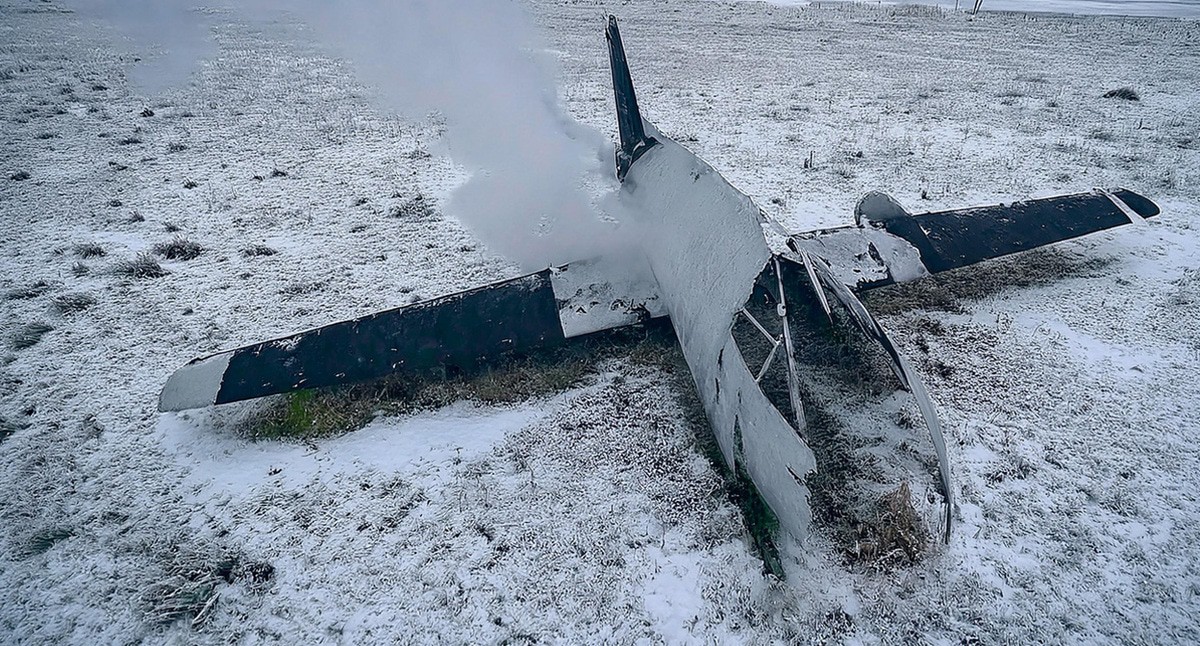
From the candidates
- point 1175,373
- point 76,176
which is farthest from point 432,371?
point 76,176

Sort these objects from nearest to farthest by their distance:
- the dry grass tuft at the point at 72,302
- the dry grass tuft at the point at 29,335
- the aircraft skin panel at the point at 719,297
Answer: the aircraft skin panel at the point at 719,297 < the dry grass tuft at the point at 29,335 < the dry grass tuft at the point at 72,302

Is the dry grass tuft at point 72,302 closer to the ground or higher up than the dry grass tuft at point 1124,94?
closer to the ground

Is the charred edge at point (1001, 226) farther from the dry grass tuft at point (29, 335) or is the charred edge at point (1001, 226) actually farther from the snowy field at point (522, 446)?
the dry grass tuft at point (29, 335)

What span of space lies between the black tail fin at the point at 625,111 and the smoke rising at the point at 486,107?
1.18m

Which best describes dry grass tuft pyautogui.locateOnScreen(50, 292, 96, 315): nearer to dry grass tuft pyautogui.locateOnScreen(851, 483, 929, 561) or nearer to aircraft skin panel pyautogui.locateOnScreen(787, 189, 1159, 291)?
aircraft skin panel pyautogui.locateOnScreen(787, 189, 1159, 291)

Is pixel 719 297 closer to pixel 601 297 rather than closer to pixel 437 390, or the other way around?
pixel 601 297

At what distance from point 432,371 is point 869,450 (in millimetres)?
4894

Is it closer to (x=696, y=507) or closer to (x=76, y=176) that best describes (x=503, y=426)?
(x=696, y=507)

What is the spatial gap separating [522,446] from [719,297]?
2565 millimetres

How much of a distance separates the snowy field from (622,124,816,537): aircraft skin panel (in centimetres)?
92

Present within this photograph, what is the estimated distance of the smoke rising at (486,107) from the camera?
37.8ft

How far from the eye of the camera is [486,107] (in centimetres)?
1445

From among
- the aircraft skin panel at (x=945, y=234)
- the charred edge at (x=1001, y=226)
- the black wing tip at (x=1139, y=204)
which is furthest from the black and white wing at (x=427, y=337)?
the black wing tip at (x=1139, y=204)

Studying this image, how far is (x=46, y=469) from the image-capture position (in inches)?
239
